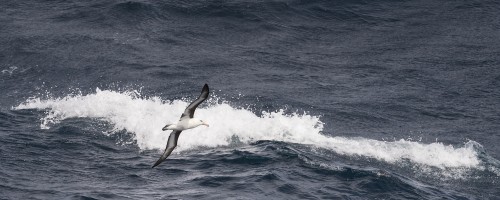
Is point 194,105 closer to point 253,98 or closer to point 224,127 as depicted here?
point 224,127

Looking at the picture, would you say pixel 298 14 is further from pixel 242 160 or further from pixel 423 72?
pixel 242 160

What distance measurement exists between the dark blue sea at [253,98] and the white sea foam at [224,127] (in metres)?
0.09

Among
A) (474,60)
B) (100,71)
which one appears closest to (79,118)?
(100,71)

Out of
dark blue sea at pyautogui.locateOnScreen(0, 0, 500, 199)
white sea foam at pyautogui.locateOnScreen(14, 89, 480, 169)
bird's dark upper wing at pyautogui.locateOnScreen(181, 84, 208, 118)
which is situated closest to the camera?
bird's dark upper wing at pyautogui.locateOnScreen(181, 84, 208, 118)

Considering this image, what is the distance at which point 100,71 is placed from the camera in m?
45.0

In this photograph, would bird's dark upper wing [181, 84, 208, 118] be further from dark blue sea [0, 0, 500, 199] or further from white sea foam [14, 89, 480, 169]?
white sea foam [14, 89, 480, 169]

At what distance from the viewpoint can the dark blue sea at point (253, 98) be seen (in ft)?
111

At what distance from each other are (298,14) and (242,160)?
17738 millimetres

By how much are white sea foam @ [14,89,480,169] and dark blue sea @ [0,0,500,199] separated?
0.09 metres

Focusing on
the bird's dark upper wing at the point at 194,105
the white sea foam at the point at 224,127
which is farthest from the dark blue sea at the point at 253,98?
the bird's dark upper wing at the point at 194,105

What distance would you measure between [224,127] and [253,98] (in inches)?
159

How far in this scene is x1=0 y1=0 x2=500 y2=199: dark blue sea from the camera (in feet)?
111

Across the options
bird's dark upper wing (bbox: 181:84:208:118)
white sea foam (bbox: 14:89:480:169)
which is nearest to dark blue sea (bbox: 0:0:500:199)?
white sea foam (bbox: 14:89:480:169)

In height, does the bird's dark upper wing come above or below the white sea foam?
above
